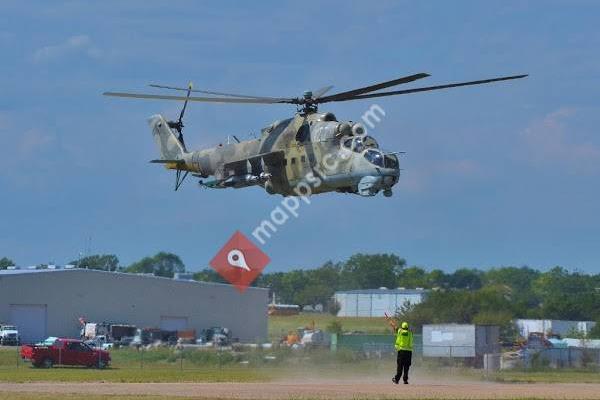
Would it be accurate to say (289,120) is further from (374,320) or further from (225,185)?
(374,320)

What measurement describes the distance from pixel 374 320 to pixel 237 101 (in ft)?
238

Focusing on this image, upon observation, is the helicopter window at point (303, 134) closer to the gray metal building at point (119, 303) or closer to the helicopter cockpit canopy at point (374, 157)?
the helicopter cockpit canopy at point (374, 157)

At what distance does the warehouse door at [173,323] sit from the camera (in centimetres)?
10002

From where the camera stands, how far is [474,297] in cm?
9231

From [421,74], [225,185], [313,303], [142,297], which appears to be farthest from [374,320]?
→ [421,74]

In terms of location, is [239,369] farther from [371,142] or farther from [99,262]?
[99,262]

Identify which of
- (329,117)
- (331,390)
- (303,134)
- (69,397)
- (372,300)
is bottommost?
(69,397)

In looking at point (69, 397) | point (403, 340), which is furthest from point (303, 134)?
point (69, 397)

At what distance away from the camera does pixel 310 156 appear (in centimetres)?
4378

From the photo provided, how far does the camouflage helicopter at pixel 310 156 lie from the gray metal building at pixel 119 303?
45.4 meters

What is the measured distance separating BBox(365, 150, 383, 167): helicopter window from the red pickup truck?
23.9m

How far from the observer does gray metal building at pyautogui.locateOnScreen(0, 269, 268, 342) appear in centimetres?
8969

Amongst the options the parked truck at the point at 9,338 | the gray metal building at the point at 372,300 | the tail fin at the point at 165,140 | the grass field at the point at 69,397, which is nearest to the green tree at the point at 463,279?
the gray metal building at the point at 372,300

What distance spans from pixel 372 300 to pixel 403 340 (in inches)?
3249
